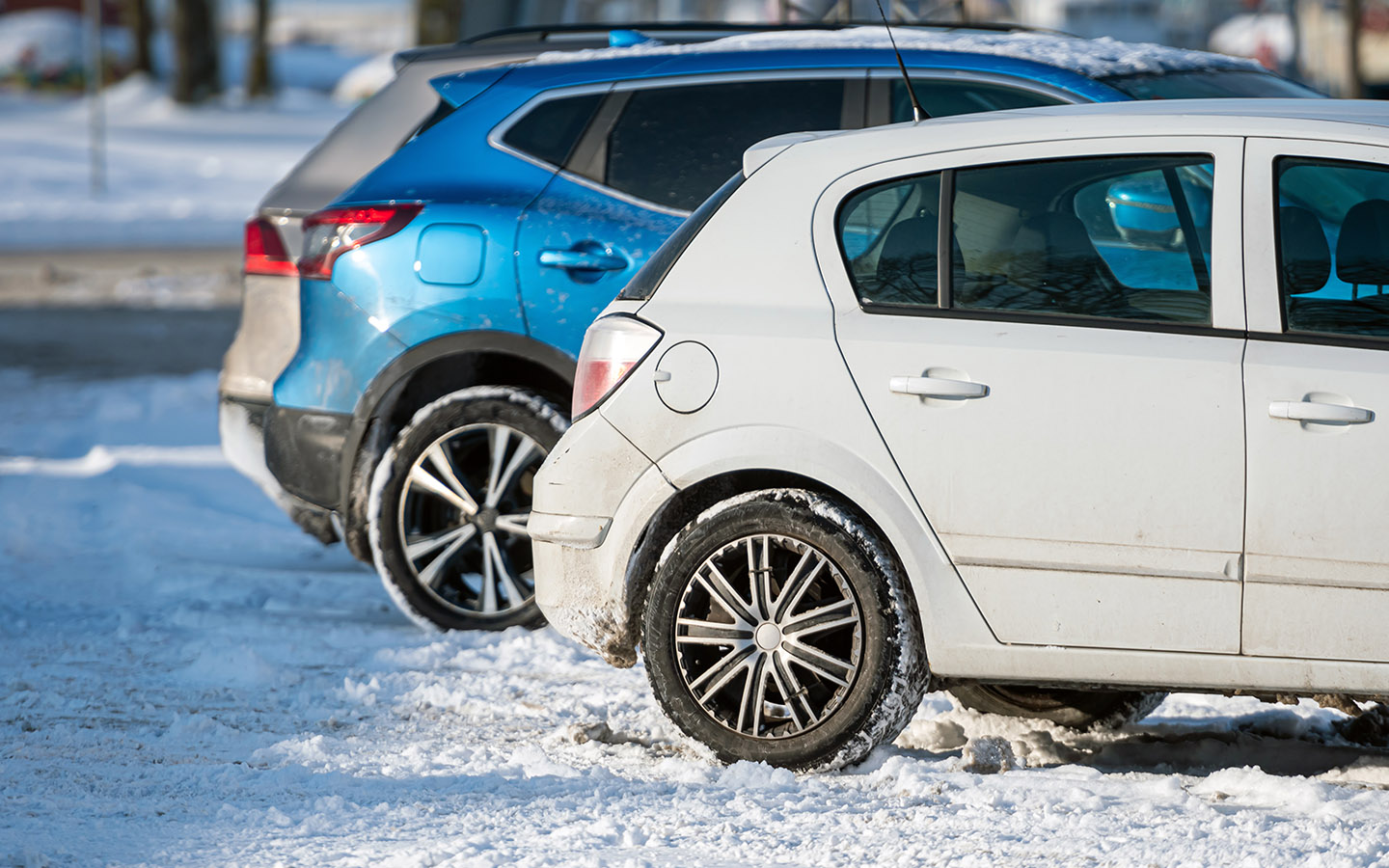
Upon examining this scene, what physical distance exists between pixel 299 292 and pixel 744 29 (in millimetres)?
2245

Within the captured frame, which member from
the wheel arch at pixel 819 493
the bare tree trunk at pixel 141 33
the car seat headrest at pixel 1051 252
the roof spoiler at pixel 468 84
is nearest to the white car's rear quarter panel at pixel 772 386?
the wheel arch at pixel 819 493

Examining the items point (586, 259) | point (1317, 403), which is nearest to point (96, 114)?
point (586, 259)

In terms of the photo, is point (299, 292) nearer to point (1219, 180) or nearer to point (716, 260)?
point (716, 260)

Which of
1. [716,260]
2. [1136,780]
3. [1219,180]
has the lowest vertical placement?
[1136,780]

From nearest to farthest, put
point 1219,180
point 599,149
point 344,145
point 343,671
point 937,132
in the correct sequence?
1. point 1219,180
2. point 937,132
3. point 343,671
4. point 599,149
5. point 344,145

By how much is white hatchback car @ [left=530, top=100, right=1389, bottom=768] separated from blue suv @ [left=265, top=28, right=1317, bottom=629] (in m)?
1.27

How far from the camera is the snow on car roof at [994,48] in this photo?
589 cm

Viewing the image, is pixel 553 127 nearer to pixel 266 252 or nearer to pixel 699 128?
pixel 699 128

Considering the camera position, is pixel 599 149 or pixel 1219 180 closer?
pixel 1219 180

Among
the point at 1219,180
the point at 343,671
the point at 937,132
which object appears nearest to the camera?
the point at 1219,180

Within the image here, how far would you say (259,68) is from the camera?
137 ft

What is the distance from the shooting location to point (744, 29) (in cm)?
728

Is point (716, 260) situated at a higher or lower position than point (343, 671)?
higher

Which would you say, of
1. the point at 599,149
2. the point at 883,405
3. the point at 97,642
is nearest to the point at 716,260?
the point at 883,405
